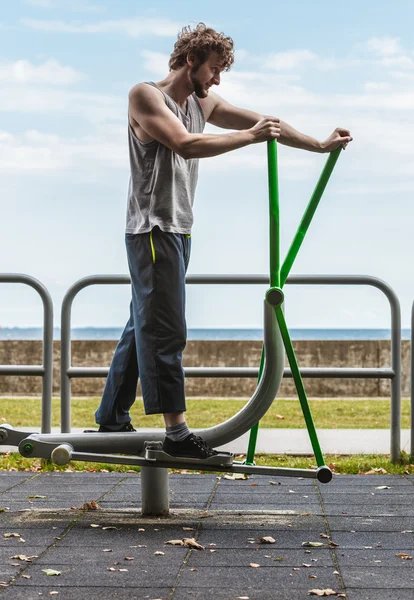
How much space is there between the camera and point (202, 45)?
129 inches

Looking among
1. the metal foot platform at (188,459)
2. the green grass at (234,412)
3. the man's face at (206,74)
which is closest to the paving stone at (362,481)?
the metal foot platform at (188,459)

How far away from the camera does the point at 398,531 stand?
3.38 m

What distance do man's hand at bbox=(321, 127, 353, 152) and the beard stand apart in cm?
51

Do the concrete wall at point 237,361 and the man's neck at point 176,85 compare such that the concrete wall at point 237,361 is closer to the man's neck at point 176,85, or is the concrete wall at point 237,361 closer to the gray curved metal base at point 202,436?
the gray curved metal base at point 202,436

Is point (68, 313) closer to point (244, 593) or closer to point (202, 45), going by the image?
point (202, 45)

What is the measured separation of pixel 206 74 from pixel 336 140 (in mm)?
570

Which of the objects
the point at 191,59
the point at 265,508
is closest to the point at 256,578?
the point at 265,508

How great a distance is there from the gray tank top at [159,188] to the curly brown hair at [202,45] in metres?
0.15

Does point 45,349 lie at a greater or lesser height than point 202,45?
lesser

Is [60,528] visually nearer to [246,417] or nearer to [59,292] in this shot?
[246,417]

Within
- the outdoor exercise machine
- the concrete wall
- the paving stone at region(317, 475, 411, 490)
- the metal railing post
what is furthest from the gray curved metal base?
the concrete wall

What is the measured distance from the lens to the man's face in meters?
3.33

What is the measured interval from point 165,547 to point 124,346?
2.70 feet

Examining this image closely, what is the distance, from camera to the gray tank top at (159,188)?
10.8ft
